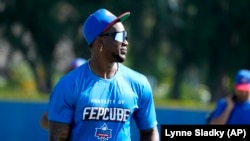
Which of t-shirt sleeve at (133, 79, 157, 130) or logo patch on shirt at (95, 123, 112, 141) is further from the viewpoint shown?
t-shirt sleeve at (133, 79, 157, 130)

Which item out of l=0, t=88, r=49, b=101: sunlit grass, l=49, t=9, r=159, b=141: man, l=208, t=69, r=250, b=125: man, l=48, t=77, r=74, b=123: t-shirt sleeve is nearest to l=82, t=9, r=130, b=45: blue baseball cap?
l=49, t=9, r=159, b=141: man

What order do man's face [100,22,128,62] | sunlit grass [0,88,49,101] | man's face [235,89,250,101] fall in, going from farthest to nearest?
sunlit grass [0,88,49,101]
man's face [235,89,250,101]
man's face [100,22,128,62]

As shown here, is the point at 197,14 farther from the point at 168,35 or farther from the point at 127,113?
the point at 127,113

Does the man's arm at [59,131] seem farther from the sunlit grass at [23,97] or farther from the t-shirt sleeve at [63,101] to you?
the sunlit grass at [23,97]

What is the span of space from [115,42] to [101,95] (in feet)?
1.20

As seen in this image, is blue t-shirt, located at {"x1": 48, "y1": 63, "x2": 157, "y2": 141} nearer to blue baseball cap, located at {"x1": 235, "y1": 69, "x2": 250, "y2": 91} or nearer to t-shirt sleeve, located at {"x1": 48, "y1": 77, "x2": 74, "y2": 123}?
t-shirt sleeve, located at {"x1": 48, "y1": 77, "x2": 74, "y2": 123}

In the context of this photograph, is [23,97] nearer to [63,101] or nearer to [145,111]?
[145,111]

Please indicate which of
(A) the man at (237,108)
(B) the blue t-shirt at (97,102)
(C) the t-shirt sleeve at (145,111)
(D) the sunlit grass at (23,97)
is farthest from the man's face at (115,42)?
(D) the sunlit grass at (23,97)

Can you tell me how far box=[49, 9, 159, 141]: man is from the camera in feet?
20.8

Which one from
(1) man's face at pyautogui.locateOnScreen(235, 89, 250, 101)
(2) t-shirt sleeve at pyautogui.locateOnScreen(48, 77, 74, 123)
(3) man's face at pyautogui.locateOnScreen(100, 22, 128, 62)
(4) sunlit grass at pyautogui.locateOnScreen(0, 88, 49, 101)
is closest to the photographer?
(2) t-shirt sleeve at pyautogui.locateOnScreen(48, 77, 74, 123)

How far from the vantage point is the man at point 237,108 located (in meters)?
11.3

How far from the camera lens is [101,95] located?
252 inches

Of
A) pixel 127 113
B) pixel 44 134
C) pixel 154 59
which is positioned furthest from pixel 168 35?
pixel 127 113

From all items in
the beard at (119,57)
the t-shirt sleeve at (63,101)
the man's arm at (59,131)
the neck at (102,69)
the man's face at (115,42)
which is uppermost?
the man's face at (115,42)
